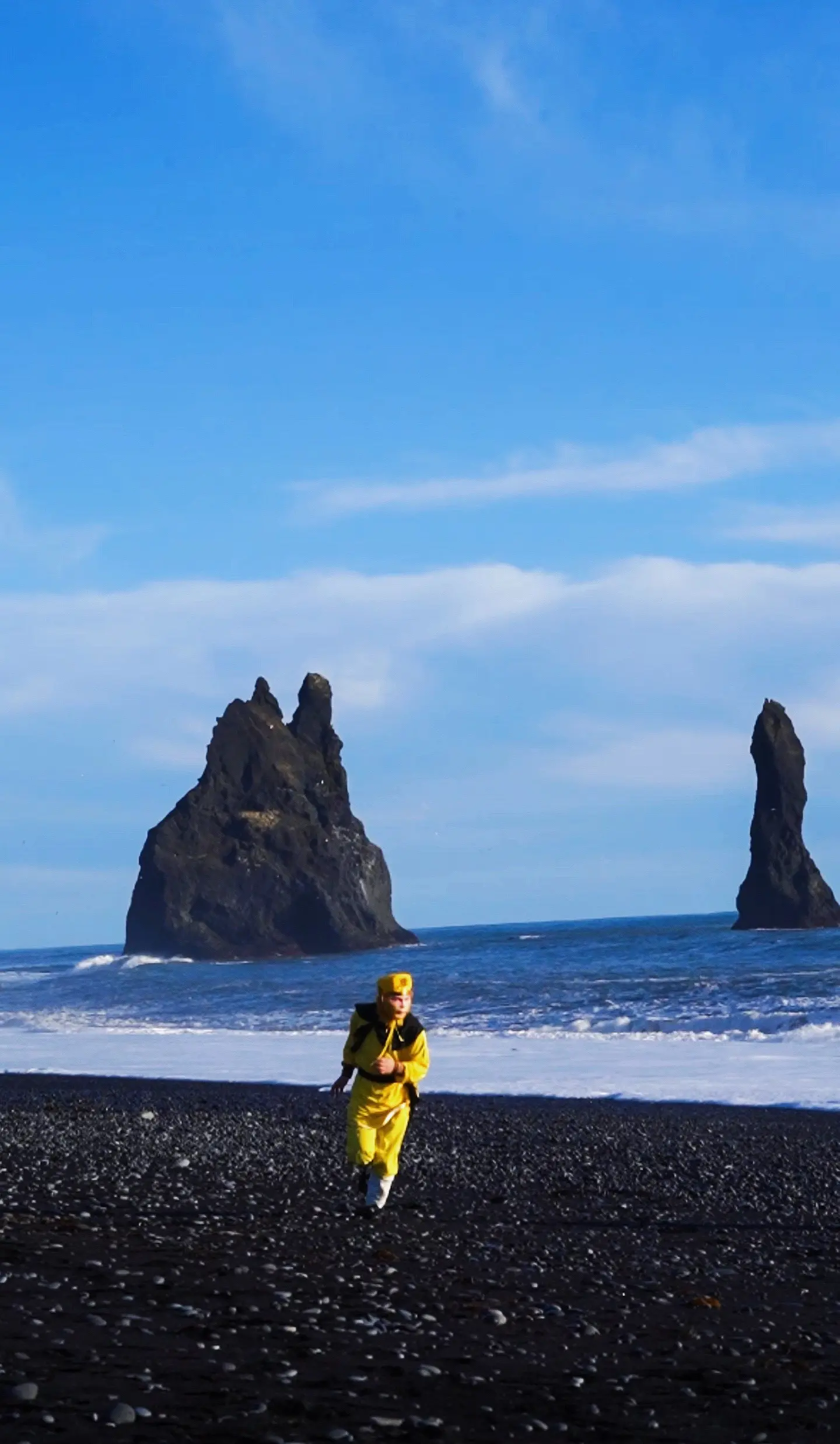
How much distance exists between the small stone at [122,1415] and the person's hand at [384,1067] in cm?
512

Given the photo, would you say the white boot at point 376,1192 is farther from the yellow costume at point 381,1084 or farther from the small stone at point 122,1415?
the small stone at point 122,1415

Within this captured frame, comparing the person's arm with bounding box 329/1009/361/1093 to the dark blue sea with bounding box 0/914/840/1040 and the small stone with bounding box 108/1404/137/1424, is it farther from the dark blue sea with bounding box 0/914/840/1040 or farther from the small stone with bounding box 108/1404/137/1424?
the dark blue sea with bounding box 0/914/840/1040

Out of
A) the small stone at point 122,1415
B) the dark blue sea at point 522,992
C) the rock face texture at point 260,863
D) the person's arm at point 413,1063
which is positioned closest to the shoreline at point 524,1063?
the dark blue sea at point 522,992

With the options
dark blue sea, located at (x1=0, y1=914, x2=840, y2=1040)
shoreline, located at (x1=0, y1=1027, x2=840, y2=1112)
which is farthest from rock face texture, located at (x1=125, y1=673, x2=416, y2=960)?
shoreline, located at (x1=0, y1=1027, x2=840, y2=1112)

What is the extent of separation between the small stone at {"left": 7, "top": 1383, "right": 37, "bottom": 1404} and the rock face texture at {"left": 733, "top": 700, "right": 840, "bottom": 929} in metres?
119

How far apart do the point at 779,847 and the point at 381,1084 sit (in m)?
120

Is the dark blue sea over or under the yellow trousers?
under

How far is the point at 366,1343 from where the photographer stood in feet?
20.6

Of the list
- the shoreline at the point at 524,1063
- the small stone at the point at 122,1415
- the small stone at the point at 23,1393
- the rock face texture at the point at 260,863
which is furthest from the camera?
the rock face texture at the point at 260,863

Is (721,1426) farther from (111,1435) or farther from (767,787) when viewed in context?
(767,787)

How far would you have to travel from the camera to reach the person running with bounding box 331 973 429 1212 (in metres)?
10.1

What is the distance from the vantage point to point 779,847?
12550 centimetres

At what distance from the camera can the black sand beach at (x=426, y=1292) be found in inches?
210

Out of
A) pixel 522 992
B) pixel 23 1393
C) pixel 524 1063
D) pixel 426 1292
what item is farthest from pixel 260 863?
pixel 23 1393
